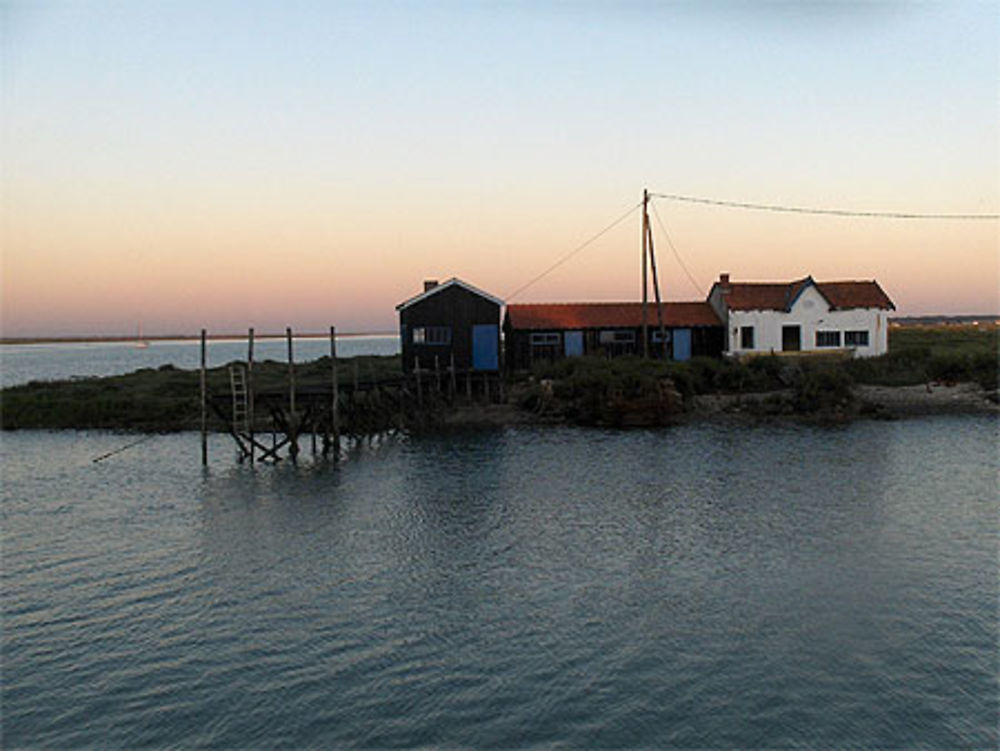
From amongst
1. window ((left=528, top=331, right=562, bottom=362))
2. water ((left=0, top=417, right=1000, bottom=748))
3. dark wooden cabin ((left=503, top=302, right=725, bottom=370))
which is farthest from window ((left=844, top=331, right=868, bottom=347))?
water ((left=0, top=417, right=1000, bottom=748))

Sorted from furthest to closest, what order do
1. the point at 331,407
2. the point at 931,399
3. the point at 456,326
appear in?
the point at 456,326 < the point at 931,399 < the point at 331,407

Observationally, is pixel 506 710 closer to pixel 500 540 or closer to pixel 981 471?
pixel 500 540

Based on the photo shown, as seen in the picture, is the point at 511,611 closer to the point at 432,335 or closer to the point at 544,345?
the point at 432,335

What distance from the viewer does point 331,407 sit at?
3281 cm

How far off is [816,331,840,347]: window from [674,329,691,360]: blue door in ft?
24.3

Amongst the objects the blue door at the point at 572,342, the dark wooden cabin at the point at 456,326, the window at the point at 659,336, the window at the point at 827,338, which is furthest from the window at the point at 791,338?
the dark wooden cabin at the point at 456,326

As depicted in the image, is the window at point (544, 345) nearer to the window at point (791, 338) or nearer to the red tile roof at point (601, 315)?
the red tile roof at point (601, 315)

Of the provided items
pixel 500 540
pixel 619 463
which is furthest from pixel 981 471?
pixel 500 540

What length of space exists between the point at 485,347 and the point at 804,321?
61.4ft

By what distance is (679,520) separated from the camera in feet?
64.0

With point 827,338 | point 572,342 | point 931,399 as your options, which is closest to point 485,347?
point 572,342

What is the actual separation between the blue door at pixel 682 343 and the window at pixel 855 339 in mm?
9074

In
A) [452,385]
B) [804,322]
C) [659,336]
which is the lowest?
[452,385]

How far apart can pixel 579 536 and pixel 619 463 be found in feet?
32.8
